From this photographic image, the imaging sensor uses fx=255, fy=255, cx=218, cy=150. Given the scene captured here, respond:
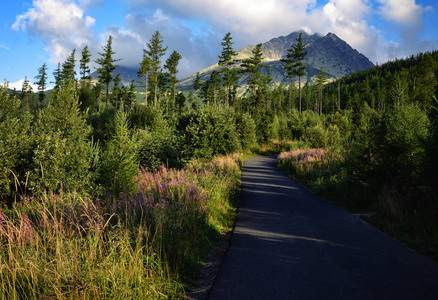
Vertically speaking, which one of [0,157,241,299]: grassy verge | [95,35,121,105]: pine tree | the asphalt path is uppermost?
[95,35,121,105]: pine tree

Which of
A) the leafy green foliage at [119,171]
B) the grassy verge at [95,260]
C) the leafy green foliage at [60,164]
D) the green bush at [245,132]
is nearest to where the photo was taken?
the grassy verge at [95,260]

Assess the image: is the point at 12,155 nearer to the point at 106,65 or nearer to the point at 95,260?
the point at 95,260

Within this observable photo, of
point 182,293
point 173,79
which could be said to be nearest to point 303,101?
point 173,79

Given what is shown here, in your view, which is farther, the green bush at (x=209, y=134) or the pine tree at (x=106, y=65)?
the pine tree at (x=106, y=65)

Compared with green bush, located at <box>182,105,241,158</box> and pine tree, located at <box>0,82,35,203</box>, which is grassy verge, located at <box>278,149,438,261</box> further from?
pine tree, located at <box>0,82,35,203</box>

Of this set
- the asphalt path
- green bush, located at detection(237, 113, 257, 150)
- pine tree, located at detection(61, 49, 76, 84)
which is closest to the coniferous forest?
the asphalt path

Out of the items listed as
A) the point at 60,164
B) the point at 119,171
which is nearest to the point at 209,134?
the point at 119,171

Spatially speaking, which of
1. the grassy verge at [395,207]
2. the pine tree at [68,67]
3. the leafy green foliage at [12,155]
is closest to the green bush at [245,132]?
the grassy verge at [395,207]

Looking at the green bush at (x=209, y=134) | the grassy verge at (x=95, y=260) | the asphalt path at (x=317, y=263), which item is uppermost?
the green bush at (x=209, y=134)

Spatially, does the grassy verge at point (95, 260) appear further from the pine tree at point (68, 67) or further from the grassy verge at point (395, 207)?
the pine tree at point (68, 67)

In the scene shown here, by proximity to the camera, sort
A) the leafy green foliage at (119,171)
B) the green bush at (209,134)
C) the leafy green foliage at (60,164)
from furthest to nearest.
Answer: the green bush at (209,134)
the leafy green foliage at (60,164)
the leafy green foliage at (119,171)

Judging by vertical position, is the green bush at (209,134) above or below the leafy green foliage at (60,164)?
above

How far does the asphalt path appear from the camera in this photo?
143 inches

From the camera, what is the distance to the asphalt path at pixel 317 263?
3.64 metres
